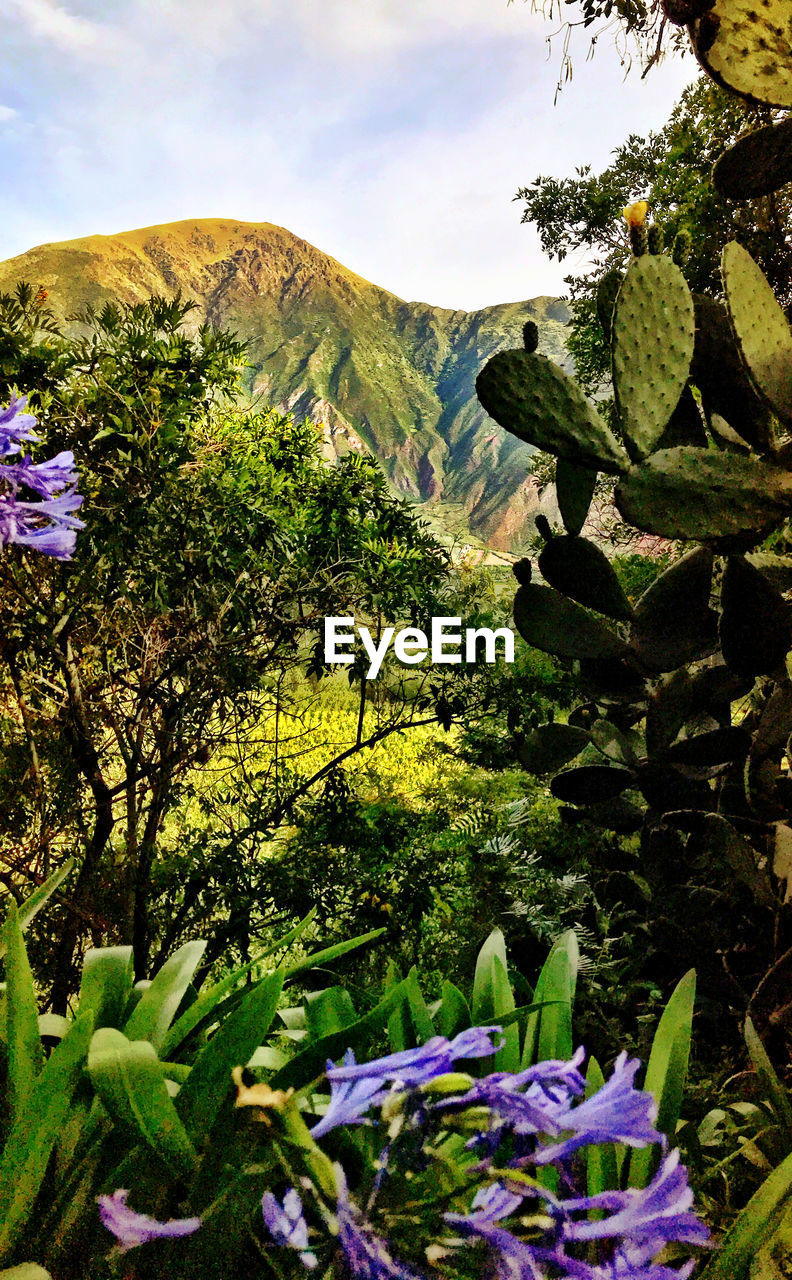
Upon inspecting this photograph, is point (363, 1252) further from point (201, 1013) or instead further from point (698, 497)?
point (698, 497)

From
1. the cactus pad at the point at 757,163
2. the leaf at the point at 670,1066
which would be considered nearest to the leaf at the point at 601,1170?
the leaf at the point at 670,1066

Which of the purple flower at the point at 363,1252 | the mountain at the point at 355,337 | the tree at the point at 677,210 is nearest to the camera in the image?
the purple flower at the point at 363,1252

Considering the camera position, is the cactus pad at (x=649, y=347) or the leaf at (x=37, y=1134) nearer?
the leaf at (x=37, y=1134)

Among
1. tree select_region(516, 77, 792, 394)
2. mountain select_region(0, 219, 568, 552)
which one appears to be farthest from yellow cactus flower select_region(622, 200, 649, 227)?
mountain select_region(0, 219, 568, 552)

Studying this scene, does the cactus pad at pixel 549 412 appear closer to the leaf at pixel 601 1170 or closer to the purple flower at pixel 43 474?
the purple flower at pixel 43 474

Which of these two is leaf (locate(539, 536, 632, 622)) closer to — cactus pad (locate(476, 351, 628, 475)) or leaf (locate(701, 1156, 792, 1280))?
cactus pad (locate(476, 351, 628, 475))

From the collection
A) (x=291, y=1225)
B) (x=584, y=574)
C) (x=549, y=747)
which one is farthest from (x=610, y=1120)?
(x=549, y=747)

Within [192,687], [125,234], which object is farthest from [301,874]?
[125,234]
